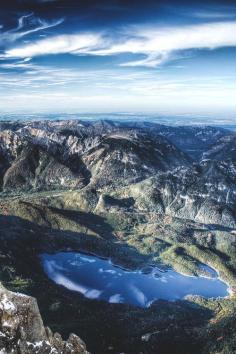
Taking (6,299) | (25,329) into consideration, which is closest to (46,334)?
(25,329)

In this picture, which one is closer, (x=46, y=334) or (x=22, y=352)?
(x=22, y=352)

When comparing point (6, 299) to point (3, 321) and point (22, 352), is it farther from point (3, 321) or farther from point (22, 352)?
point (22, 352)

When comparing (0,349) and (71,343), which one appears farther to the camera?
(71,343)

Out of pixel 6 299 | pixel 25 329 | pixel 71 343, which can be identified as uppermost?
pixel 6 299

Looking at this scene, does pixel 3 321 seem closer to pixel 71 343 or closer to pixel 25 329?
pixel 25 329

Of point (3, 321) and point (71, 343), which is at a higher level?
point (3, 321)

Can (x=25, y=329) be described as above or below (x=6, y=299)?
below
